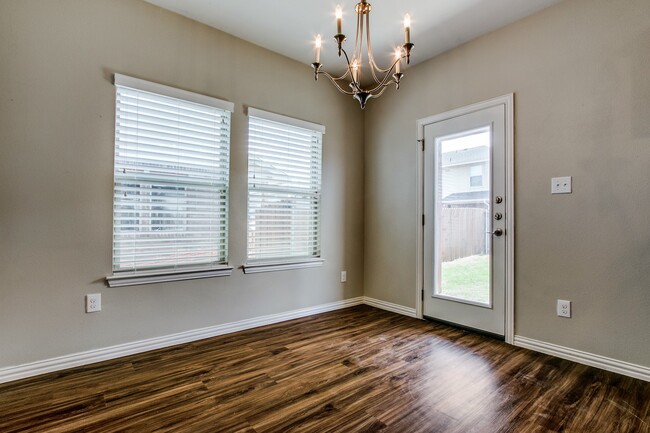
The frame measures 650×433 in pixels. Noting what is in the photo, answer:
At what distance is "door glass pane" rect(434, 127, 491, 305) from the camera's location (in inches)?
114

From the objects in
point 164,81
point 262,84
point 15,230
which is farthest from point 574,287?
point 15,230

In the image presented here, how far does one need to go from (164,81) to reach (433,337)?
3146mm

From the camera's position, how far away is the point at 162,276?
2.55 metres

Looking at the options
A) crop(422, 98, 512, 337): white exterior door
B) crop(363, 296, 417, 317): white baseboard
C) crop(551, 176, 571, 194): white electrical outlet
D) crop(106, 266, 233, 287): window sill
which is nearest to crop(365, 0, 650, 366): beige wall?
crop(551, 176, 571, 194): white electrical outlet

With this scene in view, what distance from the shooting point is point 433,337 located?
2.84m

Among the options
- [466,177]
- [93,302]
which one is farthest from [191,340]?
[466,177]

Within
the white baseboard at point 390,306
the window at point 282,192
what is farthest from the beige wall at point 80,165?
the white baseboard at point 390,306

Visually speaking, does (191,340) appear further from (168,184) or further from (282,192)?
(282,192)

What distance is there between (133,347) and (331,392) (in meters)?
1.59

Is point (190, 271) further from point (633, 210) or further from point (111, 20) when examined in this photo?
point (633, 210)

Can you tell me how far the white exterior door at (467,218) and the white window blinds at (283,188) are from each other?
1.20 m

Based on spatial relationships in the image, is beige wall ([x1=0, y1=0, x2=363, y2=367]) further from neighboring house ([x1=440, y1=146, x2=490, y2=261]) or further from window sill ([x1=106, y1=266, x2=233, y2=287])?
neighboring house ([x1=440, y1=146, x2=490, y2=261])

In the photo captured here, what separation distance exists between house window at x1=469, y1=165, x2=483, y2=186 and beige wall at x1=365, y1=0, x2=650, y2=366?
1.07ft

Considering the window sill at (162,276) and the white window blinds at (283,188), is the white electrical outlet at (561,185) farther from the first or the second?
the window sill at (162,276)
